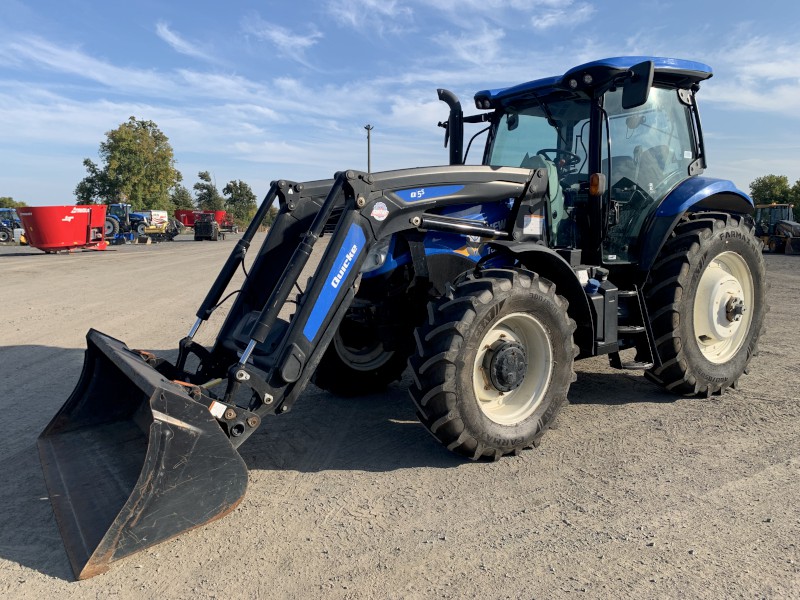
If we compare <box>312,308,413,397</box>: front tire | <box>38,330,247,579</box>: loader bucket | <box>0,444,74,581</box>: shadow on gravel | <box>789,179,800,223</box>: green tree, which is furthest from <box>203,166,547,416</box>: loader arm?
<box>789,179,800,223</box>: green tree

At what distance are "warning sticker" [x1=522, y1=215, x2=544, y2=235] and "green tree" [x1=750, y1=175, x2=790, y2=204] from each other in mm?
62607

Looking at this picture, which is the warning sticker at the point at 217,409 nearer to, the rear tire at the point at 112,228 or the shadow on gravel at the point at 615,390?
the shadow on gravel at the point at 615,390

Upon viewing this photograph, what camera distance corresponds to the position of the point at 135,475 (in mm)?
3184

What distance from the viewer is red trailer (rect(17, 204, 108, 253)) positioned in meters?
21.8

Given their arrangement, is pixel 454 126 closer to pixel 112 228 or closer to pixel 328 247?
pixel 328 247

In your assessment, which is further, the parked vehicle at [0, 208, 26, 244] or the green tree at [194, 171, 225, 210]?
the green tree at [194, 171, 225, 210]

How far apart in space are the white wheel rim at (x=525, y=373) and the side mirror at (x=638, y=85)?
1.65m

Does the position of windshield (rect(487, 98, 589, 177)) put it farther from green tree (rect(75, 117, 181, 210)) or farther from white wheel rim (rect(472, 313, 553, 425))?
green tree (rect(75, 117, 181, 210))

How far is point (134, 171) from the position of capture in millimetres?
50469

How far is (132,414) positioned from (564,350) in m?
2.83

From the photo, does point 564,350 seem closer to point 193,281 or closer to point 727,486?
point 727,486

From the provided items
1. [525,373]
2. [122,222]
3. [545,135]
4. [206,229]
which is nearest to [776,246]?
[545,135]

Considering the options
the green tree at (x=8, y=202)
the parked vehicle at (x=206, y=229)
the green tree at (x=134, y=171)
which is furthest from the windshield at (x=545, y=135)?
the green tree at (x=8, y=202)

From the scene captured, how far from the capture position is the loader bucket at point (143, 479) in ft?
8.72
